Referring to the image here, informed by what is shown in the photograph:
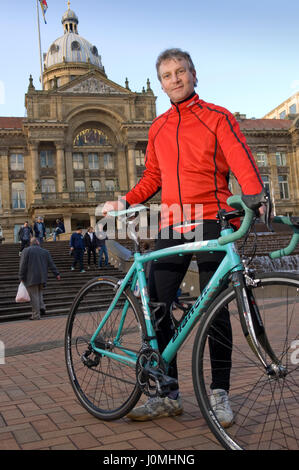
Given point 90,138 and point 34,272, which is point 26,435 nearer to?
point 34,272

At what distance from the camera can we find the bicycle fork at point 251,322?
2.34 meters

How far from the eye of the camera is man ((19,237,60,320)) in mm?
10539

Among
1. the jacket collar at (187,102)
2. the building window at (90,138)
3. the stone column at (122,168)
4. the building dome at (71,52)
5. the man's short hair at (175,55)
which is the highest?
the building dome at (71,52)

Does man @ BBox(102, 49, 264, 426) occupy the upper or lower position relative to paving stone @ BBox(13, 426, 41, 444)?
upper

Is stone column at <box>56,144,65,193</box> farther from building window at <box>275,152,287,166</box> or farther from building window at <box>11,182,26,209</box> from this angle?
building window at <box>275,152,287,166</box>

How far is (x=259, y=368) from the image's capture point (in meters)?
2.38

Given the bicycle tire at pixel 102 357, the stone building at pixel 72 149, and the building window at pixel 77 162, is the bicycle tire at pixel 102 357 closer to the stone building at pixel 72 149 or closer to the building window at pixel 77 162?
the stone building at pixel 72 149

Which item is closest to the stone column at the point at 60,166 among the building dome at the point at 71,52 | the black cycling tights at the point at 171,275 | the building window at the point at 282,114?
the building dome at the point at 71,52

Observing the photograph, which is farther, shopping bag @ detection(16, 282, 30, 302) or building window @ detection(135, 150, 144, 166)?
building window @ detection(135, 150, 144, 166)

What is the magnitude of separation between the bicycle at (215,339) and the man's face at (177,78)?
0.83m

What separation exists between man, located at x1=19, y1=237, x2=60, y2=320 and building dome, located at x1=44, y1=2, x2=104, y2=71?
63.7 meters

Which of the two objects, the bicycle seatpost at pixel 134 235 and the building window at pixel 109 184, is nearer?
the bicycle seatpost at pixel 134 235

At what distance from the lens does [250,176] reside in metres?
2.68

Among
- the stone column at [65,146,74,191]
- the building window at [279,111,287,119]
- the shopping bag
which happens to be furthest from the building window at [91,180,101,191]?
the building window at [279,111,287,119]
